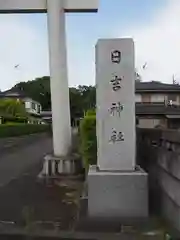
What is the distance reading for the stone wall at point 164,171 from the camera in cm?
513

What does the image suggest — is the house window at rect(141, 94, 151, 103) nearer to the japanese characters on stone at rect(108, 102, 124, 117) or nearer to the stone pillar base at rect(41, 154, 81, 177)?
the stone pillar base at rect(41, 154, 81, 177)

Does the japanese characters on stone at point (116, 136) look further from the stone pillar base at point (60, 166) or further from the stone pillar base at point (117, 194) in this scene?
the stone pillar base at point (60, 166)

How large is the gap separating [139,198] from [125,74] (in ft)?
6.50

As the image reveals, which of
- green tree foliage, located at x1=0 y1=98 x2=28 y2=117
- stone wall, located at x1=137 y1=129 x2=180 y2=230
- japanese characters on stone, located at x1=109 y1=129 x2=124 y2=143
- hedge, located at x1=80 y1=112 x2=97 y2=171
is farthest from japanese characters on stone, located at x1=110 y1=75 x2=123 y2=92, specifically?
green tree foliage, located at x1=0 y1=98 x2=28 y2=117

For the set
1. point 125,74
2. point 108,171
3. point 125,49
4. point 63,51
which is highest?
point 63,51

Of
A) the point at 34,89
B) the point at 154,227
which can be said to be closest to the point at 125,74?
the point at 154,227

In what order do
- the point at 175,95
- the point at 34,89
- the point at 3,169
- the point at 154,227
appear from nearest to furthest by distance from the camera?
the point at 154,227, the point at 3,169, the point at 175,95, the point at 34,89

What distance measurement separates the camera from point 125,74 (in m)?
6.50

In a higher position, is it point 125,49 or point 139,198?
point 125,49

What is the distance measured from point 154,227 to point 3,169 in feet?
30.0

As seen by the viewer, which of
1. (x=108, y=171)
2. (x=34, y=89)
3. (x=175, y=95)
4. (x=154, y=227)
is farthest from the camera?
(x=34, y=89)

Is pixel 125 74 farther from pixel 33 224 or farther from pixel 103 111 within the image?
pixel 33 224

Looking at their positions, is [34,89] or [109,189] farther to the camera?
[34,89]

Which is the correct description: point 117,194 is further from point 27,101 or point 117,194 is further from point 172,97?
point 27,101
